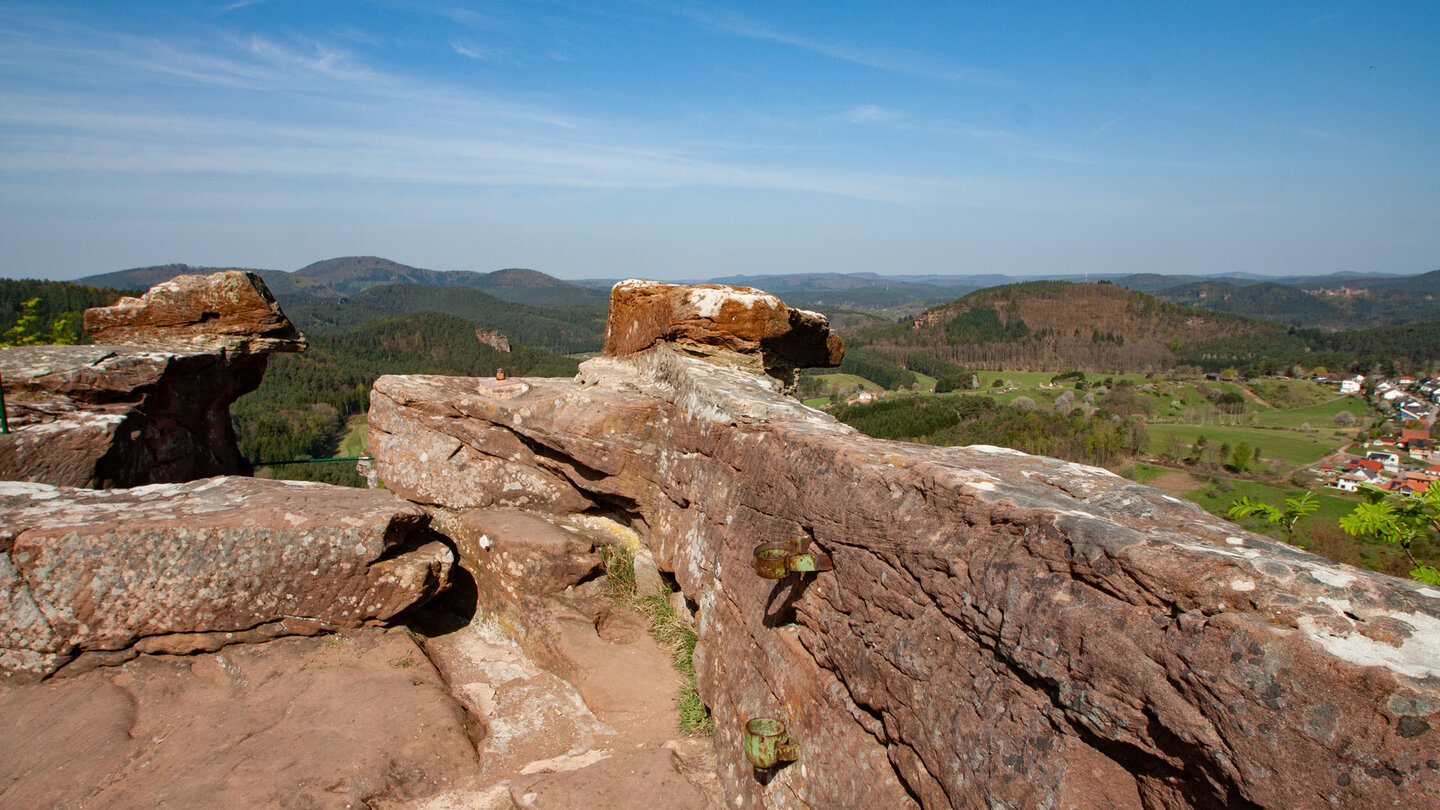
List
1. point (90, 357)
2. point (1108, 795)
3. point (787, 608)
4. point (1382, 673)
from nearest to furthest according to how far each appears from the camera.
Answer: point (1382, 673), point (1108, 795), point (787, 608), point (90, 357)

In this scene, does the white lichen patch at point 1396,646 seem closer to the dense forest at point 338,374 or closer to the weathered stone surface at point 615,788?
the weathered stone surface at point 615,788

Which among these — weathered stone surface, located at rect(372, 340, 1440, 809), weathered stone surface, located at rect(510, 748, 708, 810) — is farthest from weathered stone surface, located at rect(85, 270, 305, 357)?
weathered stone surface, located at rect(510, 748, 708, 810)

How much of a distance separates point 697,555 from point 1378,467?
385 inches

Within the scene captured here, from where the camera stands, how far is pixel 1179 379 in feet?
282

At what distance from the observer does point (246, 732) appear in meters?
5.06

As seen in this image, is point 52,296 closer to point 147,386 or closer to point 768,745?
point 147,386

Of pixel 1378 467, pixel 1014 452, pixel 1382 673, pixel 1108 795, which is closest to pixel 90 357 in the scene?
pixel 1014 452

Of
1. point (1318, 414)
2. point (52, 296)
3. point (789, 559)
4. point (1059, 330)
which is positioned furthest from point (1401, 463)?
point (1059, 330)

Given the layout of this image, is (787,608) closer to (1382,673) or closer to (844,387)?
(1382,673)

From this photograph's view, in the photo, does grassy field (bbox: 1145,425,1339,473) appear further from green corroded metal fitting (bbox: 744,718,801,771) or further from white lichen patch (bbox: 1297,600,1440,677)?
white lichen patch (bbox: 1297,600,1440,677)

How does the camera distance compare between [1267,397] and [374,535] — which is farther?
[1267,397]

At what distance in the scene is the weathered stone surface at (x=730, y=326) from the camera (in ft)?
23.7

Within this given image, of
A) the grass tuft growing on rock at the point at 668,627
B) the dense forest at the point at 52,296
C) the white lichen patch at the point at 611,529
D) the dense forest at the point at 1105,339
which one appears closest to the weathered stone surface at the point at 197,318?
the white lichen patch at the point at 611,529

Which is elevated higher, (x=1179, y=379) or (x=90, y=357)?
(x=90, y=357)
